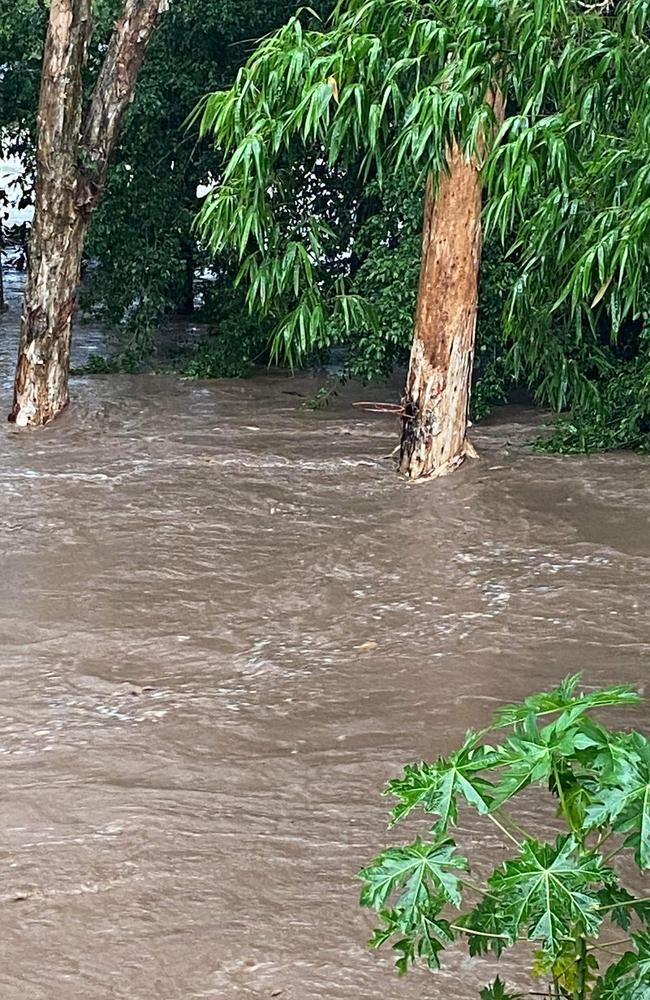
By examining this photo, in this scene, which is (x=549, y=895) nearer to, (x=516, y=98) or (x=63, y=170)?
(x=516, y=98)

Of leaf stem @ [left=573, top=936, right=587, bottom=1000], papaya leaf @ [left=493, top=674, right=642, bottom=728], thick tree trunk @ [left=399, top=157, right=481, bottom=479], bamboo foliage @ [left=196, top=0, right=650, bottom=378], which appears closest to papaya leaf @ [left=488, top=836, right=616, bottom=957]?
leaf stem @ [left=573, top=936, right=587, bottom=1000]

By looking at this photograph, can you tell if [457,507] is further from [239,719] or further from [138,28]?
[138,28]

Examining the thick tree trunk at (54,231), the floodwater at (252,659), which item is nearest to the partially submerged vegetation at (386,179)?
the floodwater at (252,659)

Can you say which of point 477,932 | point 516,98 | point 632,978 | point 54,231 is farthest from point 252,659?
point 54,231

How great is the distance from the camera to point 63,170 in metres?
9.92

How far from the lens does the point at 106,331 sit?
14195 millimetres

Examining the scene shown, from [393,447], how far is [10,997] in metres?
6.78

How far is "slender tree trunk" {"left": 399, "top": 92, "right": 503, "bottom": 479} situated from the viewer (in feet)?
27.6

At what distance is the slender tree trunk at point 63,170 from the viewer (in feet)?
31.7

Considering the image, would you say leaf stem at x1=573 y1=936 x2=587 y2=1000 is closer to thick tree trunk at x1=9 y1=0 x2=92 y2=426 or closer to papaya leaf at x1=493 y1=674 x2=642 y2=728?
papaya leaf at x1=493 y1=674 x2=642 y2=728

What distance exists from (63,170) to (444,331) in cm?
344

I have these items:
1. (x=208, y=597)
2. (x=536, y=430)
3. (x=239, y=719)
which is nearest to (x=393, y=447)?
(x=536, y=430)

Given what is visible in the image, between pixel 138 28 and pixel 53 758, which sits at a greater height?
pixel 138 28

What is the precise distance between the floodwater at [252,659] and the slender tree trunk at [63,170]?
1.76ft
